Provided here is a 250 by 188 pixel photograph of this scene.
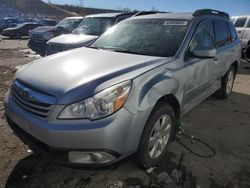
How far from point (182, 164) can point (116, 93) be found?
141 cm

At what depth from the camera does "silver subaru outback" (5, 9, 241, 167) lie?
2363 millimetres

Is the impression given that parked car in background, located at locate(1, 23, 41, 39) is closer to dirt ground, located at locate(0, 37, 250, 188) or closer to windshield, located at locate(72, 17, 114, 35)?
windshield, located at locate(72, 17, 114, 35)

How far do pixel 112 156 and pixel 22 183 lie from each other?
1.10 meters

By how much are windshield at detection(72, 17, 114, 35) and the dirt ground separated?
439 cm

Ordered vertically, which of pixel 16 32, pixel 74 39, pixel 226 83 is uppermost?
pixel 74 39

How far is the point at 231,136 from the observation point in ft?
13.3

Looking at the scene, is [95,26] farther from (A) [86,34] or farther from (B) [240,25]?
(B) [240,25]

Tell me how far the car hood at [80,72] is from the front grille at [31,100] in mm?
67

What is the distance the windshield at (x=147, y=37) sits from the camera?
3426 millimetres

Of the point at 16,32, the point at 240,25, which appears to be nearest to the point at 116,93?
the point at 240,25

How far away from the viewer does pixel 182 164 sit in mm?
3230

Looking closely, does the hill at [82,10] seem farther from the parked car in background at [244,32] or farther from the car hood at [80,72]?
the car hood at [80,72]

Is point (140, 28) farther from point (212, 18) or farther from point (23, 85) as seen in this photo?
point (23, 85)

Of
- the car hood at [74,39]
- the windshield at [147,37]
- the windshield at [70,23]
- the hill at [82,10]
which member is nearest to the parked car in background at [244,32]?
the windshield at [70,23]
